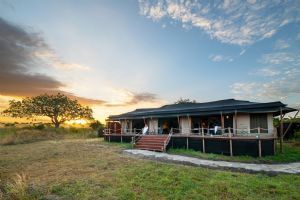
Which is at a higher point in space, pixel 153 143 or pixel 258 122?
pixel 258 122

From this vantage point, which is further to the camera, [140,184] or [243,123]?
[243,123]

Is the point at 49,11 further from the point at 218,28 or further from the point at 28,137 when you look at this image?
the point at 28,137

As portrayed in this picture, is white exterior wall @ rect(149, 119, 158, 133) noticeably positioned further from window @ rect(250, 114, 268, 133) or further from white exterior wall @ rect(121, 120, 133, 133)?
window @ rect(250, 114, 268, 133)

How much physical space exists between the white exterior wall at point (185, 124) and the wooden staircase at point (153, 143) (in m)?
2.70

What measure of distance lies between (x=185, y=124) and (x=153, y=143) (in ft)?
14.2

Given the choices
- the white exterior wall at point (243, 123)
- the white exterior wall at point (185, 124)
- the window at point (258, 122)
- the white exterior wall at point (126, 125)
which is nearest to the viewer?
the window at point (258, 122)

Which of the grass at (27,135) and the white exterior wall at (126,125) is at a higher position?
the white exterior wall at (126,125)

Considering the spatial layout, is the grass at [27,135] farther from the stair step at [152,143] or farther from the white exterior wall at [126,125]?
the stair step at [152,143]

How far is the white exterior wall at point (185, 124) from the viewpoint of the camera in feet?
79.9

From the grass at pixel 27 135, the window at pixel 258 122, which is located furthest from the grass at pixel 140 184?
the grass at pixel 27 135

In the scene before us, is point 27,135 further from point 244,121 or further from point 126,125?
point 244,121

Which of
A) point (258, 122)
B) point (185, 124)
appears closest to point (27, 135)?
point (185, 124)

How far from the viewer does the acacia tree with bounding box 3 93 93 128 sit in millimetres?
55000

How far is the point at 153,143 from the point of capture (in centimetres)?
2256
